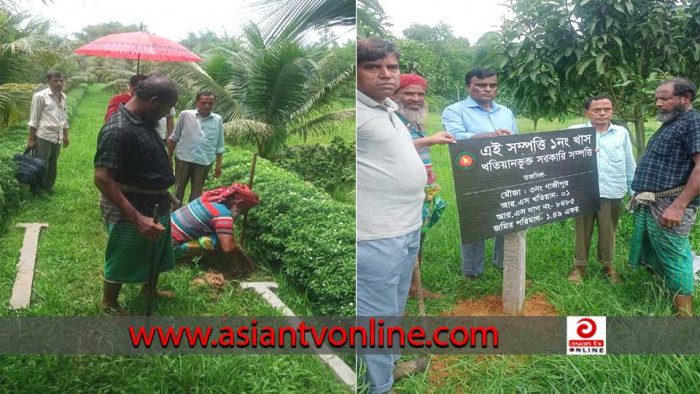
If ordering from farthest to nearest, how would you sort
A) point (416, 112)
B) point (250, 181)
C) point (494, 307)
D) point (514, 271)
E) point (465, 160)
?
1. point (494, 307)
2. point (514, 271)
3. point (416, 112)
4. point (465, 160)
5. point (250, 181)

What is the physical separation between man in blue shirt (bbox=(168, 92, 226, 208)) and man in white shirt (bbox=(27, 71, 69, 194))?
0.46m

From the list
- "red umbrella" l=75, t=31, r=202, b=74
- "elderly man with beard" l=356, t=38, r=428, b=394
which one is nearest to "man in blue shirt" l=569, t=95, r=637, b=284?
"elderly man with beard" l=356, t=38, r=428, b=394

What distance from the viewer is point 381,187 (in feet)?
7.35

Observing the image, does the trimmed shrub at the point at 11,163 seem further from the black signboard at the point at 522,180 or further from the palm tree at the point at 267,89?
the black signboard at the point at 522,180

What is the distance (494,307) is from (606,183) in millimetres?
969

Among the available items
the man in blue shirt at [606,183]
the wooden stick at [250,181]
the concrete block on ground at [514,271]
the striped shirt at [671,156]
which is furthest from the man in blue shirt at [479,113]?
the wooden stick at [250,181]

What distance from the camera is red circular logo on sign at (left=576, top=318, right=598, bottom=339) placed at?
2.72m

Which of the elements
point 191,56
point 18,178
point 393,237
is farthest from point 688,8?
point 18,178

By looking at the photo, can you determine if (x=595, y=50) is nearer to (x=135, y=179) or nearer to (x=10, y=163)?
(x=135, y=179)

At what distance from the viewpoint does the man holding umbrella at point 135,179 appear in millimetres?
2258

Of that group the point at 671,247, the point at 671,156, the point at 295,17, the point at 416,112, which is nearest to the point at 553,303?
the point at 671,247

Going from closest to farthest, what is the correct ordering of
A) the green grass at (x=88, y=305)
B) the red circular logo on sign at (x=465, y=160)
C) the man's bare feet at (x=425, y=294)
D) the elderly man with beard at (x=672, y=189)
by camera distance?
the green grass at (x=88, y=305) → the red circular logo on sign at (x=465, y=160) → the elderly man with beard at (x=672, y=189) → the man's bare feet at (x=425, y=294)

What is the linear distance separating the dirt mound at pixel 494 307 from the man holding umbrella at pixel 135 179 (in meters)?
1.64

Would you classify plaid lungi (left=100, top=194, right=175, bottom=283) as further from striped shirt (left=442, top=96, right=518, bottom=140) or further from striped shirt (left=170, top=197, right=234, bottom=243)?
striped shirt (left=442, top=96, right=518, bottom=140)
